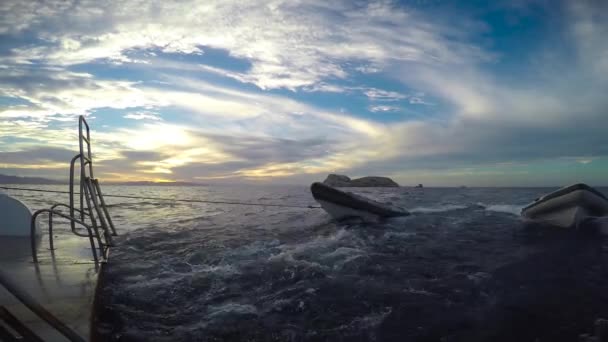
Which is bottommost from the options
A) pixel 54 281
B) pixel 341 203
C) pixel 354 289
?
pixel 354 289

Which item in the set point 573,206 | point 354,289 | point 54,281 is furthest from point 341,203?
point 54,281

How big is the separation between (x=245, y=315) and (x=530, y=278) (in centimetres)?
634

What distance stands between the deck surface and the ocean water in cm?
58

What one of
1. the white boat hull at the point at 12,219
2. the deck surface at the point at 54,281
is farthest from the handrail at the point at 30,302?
the white boat hull at the point at 12,219

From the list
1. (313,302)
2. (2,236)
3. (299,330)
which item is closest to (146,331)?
(299,330)

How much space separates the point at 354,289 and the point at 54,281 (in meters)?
5.32

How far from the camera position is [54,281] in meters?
4.78

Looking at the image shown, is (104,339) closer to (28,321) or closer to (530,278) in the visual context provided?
(28,321)

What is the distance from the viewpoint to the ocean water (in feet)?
14.4

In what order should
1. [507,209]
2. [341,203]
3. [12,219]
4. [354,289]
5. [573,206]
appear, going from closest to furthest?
1. [354,289]
2. [12,219]
3. [573,206]
4. [341,203]
5. [507,209]

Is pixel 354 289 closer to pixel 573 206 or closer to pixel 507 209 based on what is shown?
pixel 573 206

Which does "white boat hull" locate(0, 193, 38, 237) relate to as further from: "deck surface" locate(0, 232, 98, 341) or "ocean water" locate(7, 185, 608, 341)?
"ocean water" locate(7, 185, 608, 341)

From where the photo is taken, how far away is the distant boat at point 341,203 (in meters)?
15.0

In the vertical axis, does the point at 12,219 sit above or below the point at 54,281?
above
